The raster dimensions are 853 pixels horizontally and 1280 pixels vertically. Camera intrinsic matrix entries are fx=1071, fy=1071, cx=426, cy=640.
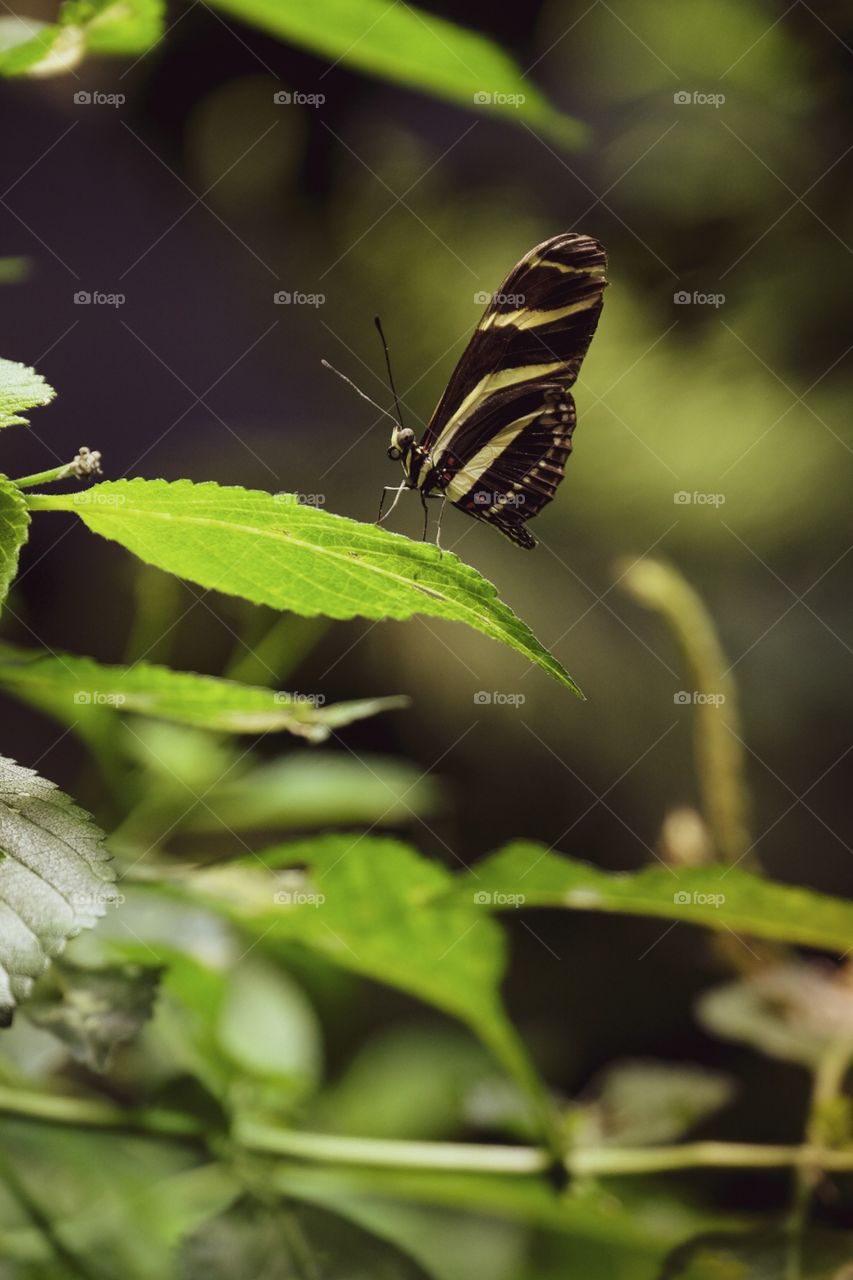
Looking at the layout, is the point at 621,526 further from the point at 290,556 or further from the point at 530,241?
the point at 290,556

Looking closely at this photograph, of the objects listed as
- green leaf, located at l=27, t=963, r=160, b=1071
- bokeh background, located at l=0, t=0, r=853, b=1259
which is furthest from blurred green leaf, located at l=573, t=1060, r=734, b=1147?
bokeh background, located at l=0, t=0, r=853, b=1259

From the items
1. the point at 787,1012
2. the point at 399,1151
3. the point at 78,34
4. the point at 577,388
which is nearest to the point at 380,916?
the point at 399,1151

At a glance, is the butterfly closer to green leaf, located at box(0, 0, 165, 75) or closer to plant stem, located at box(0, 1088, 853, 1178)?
green leaf, located at box(0, 0, 165, 75)

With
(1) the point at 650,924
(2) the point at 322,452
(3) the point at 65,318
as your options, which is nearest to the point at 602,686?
(1) the point at 650,924

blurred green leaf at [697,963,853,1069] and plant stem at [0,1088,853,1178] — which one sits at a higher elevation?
blurred green leaf at [697,963,853,1069]

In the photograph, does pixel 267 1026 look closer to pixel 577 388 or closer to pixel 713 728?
pixel 713 728
